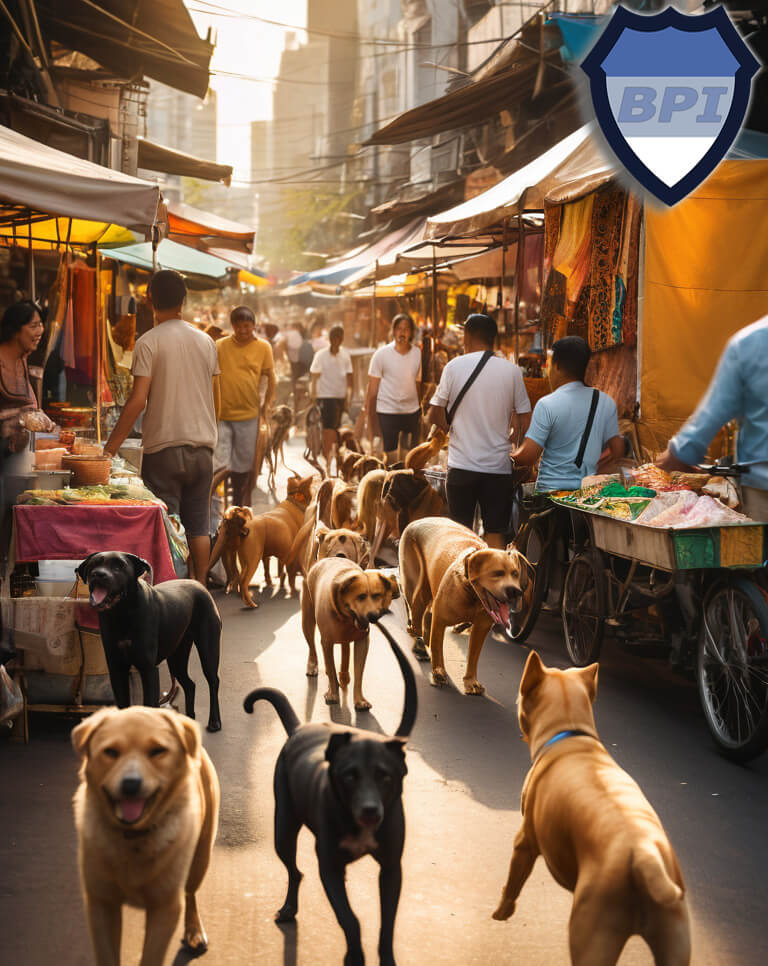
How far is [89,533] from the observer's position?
616cm

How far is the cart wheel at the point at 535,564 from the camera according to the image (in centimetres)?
773

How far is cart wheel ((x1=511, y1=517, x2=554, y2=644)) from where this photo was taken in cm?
773

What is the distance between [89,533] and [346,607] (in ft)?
5.01

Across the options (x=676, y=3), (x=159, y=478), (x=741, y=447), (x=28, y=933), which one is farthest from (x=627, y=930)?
(x=676, y=3)

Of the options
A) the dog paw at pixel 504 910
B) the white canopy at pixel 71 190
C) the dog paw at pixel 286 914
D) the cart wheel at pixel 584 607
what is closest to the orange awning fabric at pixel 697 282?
the cart wheel at pixel 584 607

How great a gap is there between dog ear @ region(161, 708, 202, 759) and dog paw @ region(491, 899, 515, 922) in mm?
Result: 1308

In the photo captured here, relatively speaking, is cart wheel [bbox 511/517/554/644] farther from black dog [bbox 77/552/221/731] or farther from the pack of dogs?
the pack of dogs

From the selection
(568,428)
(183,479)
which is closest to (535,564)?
(568,428)

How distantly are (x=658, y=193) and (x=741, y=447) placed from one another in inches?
159

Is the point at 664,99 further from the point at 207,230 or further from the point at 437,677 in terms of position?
the point at 207,230

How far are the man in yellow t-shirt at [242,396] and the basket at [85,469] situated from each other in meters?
4.48

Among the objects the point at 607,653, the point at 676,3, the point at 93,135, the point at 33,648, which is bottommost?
the point at 607,653

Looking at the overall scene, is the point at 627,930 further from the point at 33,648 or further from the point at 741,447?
the point at 33,648

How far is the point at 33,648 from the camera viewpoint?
574cm
